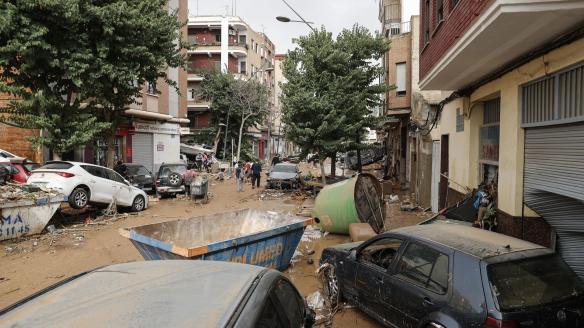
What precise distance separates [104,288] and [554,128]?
257 inches

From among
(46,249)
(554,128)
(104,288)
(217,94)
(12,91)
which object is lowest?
(46,249)

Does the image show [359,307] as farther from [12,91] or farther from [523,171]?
[12,91]

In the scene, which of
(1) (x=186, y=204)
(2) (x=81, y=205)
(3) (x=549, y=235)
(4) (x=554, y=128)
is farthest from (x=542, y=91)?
(1) (x=186, y=204)

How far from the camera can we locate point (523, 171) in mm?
7168

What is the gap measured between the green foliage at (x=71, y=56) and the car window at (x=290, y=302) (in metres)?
12.9

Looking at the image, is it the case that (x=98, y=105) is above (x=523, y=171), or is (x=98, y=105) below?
above

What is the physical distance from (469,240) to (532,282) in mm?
717

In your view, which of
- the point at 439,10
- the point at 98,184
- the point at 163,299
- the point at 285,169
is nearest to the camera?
the point at 163,299

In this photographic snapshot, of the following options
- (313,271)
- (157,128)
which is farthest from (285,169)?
(313,271)

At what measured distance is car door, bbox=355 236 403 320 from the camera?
5.00 meters

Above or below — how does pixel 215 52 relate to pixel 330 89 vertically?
above

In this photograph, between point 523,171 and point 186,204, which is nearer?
point 523,171

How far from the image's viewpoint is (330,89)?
63.5 feet

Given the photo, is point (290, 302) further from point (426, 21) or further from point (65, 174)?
point (426, 21)
